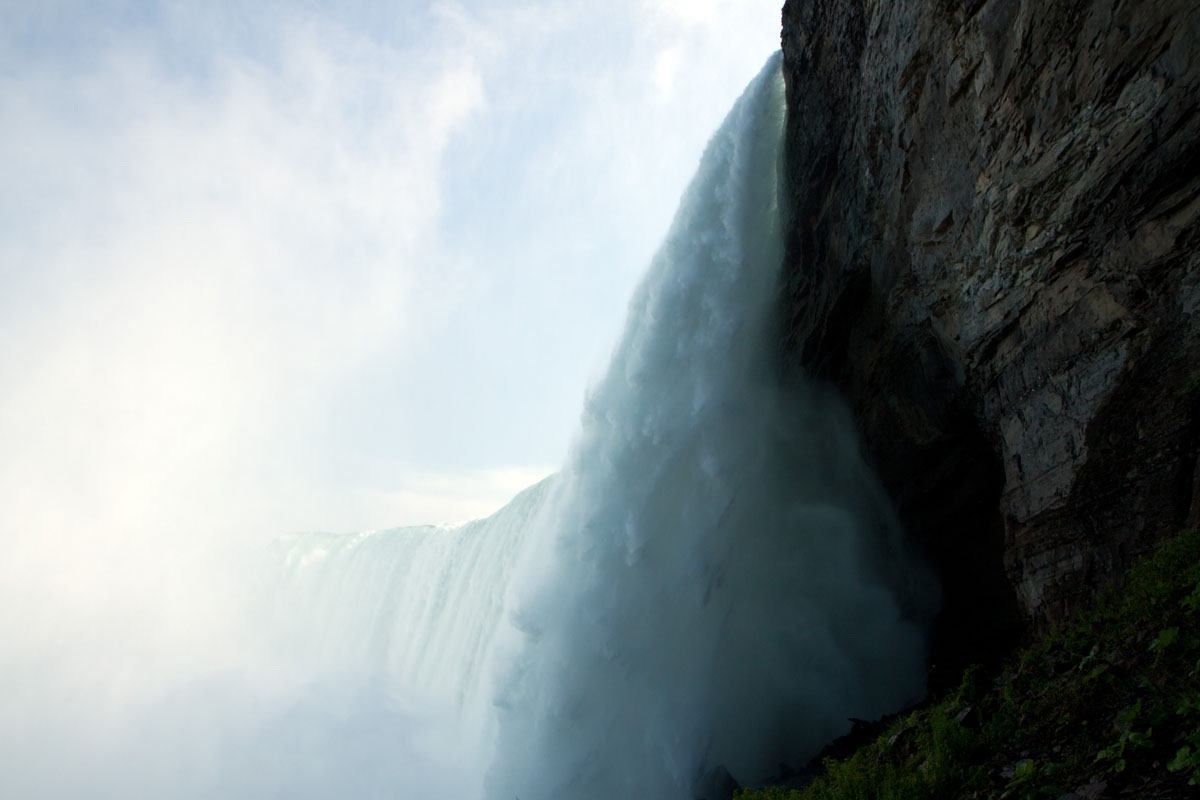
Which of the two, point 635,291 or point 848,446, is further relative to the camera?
point 635,291

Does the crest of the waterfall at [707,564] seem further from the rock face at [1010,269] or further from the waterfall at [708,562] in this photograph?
the rock face at [1010,269]

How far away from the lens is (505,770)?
15.3 metres

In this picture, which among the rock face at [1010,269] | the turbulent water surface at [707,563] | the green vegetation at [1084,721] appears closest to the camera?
the green vegetation at [1084,721]

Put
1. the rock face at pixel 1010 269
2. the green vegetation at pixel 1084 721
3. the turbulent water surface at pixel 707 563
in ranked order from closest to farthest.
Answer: the green vegetation at pixel 1084 721 → the rock face at pixel 1010 269 → the turbulent water surface at pixel 707 563

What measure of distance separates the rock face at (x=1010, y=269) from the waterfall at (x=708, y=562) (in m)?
1.38

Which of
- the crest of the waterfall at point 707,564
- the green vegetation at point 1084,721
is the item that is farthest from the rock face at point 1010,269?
the green vegetation at point 1084,721

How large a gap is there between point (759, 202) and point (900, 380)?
5.46 meters

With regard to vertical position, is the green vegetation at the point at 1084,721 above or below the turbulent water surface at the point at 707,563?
below

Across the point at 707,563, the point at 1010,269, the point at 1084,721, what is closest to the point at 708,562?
the point at 707,563

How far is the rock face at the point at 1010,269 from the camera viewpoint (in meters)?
7.73

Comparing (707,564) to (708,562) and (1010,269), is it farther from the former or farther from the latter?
(1010,269)

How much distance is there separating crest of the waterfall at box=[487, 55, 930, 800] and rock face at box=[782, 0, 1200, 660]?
1376 millimetres

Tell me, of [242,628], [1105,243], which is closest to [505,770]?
[1105,243]

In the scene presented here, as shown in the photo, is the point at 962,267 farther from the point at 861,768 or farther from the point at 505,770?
the point at 505,770
